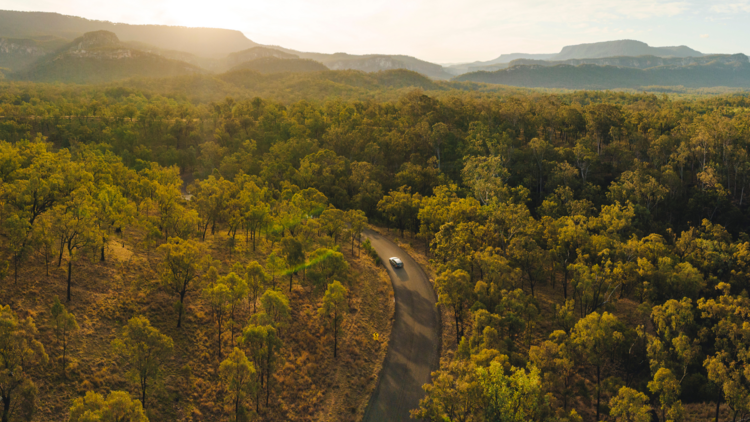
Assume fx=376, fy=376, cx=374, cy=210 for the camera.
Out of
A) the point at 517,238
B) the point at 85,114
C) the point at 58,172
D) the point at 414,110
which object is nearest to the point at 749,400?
the point at 517,238

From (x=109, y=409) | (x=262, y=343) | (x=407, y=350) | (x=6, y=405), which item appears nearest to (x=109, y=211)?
(x=6, y=405)

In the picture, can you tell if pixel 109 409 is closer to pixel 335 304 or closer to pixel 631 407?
pixel 335 304

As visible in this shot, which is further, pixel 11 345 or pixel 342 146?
pixel 342 146

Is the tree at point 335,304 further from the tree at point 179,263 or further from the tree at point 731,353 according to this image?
the tree at point 731,353

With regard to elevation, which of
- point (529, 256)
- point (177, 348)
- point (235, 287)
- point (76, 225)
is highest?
point (76, 225)

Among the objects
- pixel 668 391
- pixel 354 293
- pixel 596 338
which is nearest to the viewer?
pixel 668 391

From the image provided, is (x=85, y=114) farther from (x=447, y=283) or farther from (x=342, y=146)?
(x=447, y=283)
